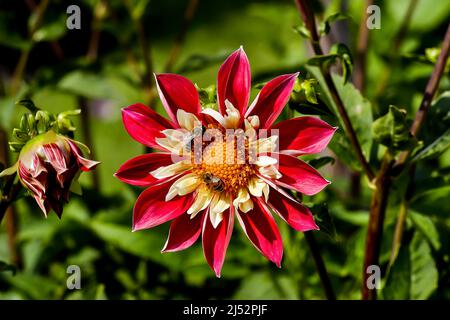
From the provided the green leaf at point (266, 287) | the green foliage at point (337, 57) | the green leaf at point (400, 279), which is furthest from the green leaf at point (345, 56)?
the green leaf at point (266, 287)

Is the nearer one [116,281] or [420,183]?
[420,183]

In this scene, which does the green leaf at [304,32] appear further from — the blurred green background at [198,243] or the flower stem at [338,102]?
the blurred green background at [198,243]

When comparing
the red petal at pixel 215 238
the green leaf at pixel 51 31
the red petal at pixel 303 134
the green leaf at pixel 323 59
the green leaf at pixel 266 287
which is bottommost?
the green leaf at pixel 266 287

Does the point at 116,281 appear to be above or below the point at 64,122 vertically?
below

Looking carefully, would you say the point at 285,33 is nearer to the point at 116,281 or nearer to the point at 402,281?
the point at 116,281

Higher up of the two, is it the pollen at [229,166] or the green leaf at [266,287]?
the pollen at [229,166]

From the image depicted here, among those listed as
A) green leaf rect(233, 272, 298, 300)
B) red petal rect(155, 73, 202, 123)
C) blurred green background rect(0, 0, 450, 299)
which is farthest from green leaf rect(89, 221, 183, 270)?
→ red petal rect(155, 73, 202, 123)
